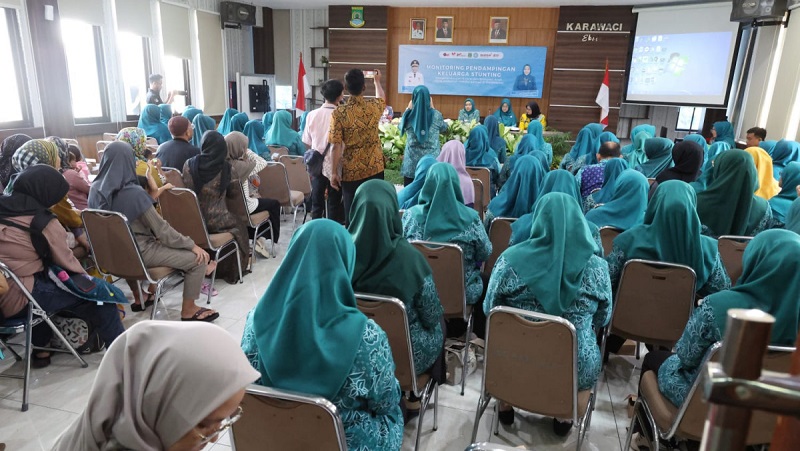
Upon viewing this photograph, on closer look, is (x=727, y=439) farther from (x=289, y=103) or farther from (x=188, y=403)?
(x=289, y=103)

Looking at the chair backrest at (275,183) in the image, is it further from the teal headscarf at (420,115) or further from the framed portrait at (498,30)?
the framed portrait at (498,30)

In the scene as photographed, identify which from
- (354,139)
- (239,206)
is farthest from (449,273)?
(239,206)

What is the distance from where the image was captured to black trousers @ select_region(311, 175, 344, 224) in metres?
4.47

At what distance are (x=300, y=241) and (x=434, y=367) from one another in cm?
98

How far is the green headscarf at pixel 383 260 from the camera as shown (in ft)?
6.41

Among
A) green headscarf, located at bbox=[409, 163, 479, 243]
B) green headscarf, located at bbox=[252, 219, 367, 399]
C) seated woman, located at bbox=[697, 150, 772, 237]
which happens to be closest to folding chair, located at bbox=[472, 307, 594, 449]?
green headscarf, located at bbox=[252, 219, 367, 399]

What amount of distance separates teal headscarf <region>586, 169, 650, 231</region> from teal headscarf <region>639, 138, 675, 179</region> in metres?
1.82

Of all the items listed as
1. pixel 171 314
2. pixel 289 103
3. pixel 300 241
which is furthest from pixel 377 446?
pixel 289 103

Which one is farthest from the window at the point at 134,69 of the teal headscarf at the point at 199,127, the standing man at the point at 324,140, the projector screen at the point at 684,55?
the projector screen at the point at 684,55

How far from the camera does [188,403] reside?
0.89 meters

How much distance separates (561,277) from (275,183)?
Answer: 348 centimetres

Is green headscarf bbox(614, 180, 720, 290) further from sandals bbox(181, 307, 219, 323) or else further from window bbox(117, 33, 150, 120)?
window bbox(117, 33, 150, 120)

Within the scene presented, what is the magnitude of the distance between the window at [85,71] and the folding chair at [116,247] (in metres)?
5.05

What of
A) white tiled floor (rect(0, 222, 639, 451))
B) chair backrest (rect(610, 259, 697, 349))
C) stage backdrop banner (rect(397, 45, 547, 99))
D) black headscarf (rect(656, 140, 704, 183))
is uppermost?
stage backdrop banner (rect(397, 45, 547, 99))
